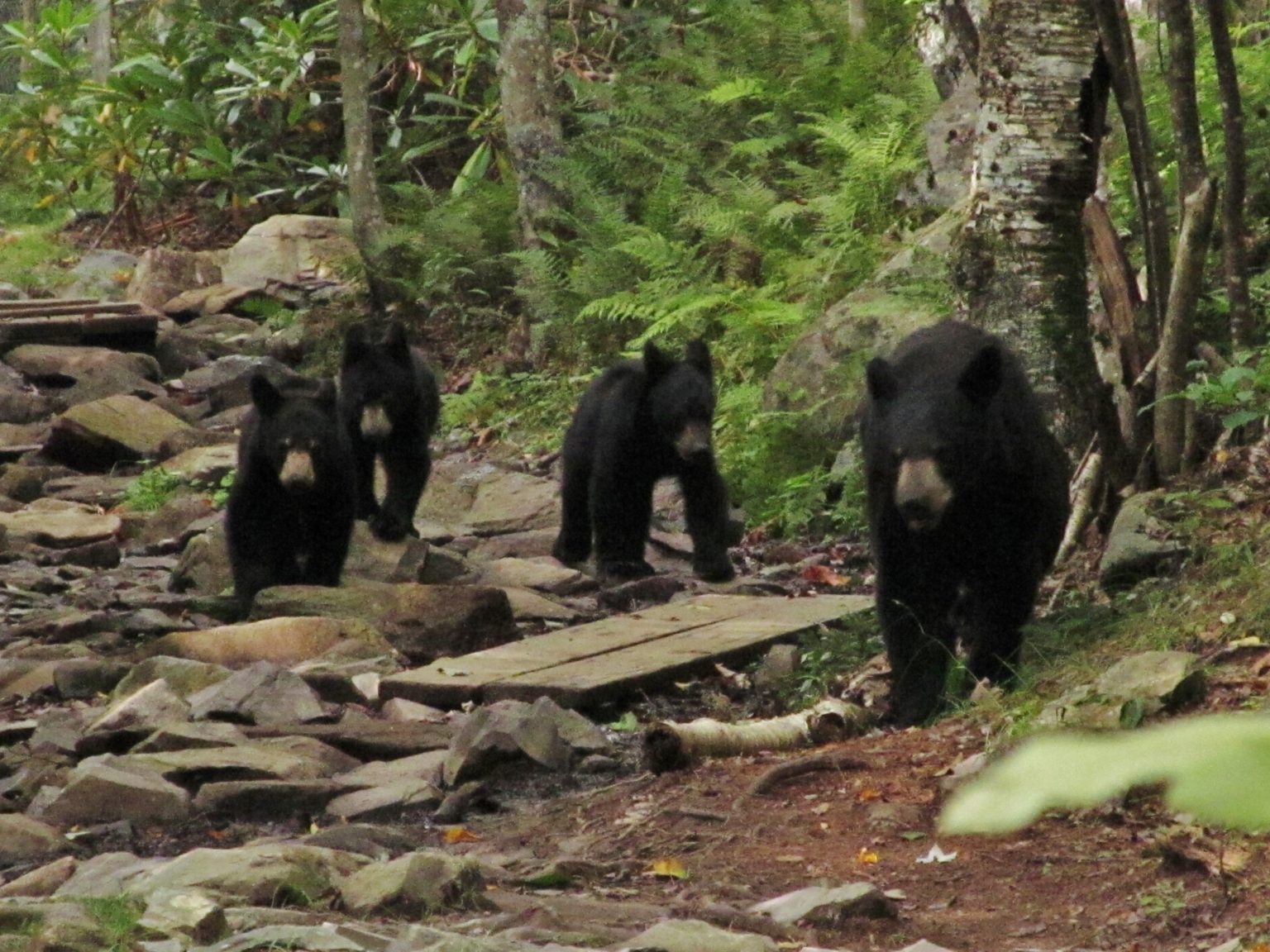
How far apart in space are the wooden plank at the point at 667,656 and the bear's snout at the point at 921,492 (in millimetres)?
2135

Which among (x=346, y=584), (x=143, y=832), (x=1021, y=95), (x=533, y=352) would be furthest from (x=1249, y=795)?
(x=533, y=352)

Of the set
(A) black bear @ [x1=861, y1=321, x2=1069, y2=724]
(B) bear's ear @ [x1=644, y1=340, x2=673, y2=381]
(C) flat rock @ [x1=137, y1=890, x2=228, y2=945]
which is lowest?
(C) flat rock @ [x1=137, y1=890, x2=228, y2=945]

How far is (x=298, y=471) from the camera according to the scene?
9.47m

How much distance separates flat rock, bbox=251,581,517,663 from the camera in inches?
353

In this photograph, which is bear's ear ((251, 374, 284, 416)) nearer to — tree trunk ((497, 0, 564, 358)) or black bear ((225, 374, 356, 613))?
black bear ((225, 374, 356, 613))

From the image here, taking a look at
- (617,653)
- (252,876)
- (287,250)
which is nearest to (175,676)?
(617,653)

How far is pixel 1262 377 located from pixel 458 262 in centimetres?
1354

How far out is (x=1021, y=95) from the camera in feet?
25.5

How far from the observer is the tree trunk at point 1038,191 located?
7.76 metres

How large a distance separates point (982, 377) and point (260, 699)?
3.38 m

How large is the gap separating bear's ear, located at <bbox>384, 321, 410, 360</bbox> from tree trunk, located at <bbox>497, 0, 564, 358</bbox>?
561cm

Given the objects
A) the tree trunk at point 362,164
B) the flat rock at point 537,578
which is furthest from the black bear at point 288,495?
the tree trunk at point 362,164

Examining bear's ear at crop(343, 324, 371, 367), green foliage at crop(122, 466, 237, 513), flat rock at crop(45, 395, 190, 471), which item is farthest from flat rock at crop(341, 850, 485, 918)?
flat rock at crop(45, 395, 190, 471)

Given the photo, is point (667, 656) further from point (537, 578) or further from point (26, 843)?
point (26, 843)
